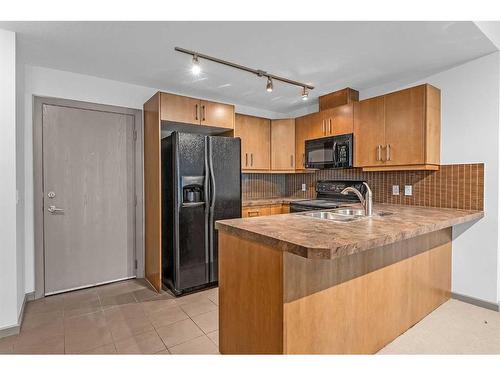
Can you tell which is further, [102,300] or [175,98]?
[175,98]

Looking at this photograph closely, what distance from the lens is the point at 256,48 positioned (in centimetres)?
234

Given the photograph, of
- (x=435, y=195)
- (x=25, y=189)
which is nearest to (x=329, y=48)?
(x=435, y=195)

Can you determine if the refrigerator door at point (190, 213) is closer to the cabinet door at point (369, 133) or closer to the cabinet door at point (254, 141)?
the cabinet door at point (254, 141)

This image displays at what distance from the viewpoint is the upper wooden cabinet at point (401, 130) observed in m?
2.69

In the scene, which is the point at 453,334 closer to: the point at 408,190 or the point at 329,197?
the point at 408,190

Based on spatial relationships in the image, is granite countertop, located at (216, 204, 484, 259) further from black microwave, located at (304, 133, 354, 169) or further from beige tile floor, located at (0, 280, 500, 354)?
black microwave, located at (304, 133, 354, 169)

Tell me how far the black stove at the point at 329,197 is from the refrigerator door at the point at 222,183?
2.95ft

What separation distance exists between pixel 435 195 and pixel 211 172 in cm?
233

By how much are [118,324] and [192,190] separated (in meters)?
1.37

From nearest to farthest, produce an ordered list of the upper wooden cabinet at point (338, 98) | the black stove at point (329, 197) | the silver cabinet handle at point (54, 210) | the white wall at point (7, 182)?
the white wall at point (7, 182)
the silver cabinet handle at point (54, 210)
the upper wooden cabinet at point (338, 98)
the black stove at point (329, 197)

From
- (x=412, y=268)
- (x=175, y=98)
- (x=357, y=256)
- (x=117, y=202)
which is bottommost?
(x=412, y=268)

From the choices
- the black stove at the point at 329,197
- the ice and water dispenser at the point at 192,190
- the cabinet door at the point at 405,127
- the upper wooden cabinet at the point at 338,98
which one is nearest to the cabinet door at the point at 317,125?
the upper wooden cabinet at the point at 338,98

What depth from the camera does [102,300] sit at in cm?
275
